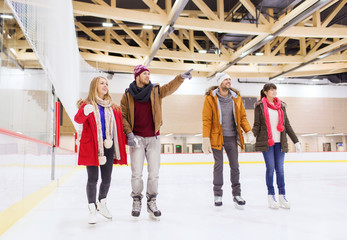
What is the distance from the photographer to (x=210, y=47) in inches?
507

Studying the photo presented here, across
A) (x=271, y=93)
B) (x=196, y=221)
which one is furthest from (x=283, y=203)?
(x=271, y=93)

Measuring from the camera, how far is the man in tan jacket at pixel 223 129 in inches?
124

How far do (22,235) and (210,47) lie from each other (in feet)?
37.9

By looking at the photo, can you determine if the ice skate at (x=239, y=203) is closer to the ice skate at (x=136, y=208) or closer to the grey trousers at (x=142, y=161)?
the grey trousers at (x=142, y=161)

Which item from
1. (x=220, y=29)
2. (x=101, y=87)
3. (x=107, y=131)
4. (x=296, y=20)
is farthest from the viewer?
(x=220, y=29)

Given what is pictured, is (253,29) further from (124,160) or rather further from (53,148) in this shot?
(124,160)

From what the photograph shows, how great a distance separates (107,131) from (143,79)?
0.55m

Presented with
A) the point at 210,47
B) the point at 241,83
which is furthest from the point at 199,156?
the point at 241,83

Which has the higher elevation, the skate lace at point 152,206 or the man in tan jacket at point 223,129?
the man in tan jacket at point 223,129

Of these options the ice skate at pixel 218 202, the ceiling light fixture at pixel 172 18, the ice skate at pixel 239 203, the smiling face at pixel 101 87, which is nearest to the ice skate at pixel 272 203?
the ice skate at pixel 239 203

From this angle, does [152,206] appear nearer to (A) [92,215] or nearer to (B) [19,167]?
(A) [92,215]

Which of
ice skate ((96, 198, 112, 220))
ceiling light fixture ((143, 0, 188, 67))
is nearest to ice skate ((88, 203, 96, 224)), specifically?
ice skate ((96, 198, 112, 220))

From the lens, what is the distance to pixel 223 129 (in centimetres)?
320

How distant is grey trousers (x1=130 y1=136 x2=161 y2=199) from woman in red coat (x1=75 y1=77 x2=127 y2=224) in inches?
4.2
